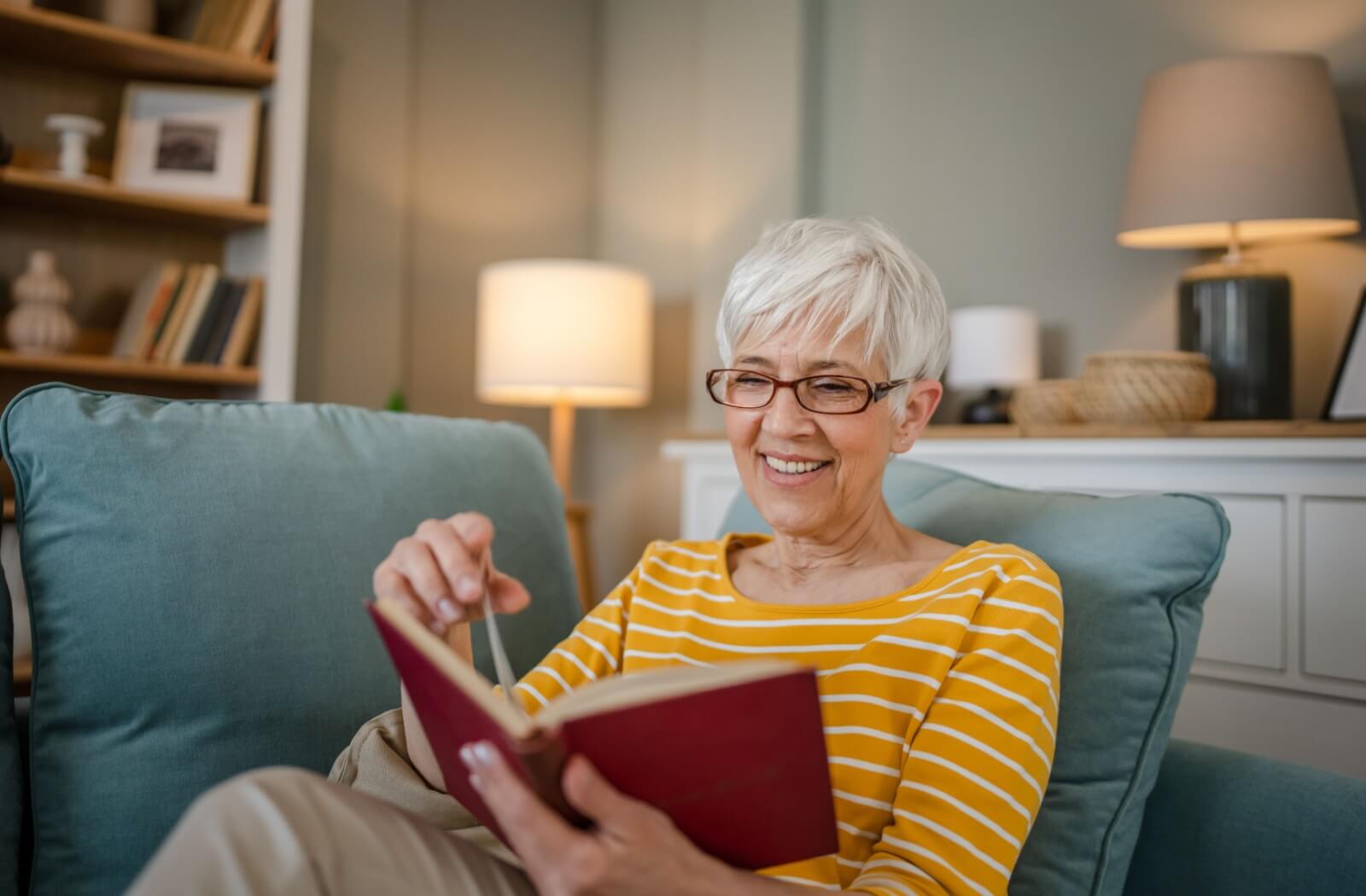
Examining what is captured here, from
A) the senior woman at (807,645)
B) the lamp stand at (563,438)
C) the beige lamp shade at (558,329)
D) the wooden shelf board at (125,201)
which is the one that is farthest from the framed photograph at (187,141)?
the senior woman at (807,645)

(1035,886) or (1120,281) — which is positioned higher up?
(1120,281)

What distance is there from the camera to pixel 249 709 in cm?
108

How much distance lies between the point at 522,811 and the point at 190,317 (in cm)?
247

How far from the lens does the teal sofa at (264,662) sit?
3.26ft

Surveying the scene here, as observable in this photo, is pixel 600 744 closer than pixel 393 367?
Yes

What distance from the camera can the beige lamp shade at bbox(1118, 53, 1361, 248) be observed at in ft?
6.31

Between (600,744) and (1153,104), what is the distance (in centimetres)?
193

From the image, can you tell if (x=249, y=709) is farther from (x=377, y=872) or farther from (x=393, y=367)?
(x=393, y=367)

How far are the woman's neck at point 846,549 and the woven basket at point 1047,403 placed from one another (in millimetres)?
1081

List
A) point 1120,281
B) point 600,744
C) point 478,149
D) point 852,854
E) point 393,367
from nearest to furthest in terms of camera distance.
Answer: point 600,744 < point 852,854 < point 1120,281 < point 393,367 < point 478,149

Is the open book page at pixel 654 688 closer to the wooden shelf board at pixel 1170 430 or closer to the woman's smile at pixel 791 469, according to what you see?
the woman's smile at pixel 791 469

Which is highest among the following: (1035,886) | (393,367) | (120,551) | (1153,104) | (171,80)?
(171,80)

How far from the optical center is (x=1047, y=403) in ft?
6.98

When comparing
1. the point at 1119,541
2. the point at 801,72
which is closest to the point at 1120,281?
the point at 801,72
